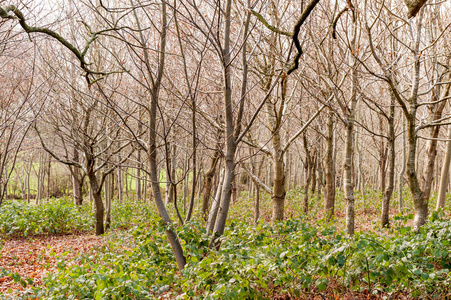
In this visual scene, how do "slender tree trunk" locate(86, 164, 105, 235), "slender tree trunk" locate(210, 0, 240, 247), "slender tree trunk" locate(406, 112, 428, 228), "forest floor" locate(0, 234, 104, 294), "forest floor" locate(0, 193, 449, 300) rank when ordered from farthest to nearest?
"slender tree trunk" locate(86, 164, 105, 235)
"forest floor" locate(0, 234, 104, 294)
"forest floor" locate(0, 193, 449, 300)
"slender tree trunk" locate(406, 112, 428, 228)
"slender tree trunk" locate(210, 0, 240, 247)

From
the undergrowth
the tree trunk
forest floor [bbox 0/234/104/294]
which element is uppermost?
the tree trunk

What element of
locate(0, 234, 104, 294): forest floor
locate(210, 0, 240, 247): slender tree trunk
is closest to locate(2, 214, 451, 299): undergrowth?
locate(210, 0, 240, 247): slender tree trunk

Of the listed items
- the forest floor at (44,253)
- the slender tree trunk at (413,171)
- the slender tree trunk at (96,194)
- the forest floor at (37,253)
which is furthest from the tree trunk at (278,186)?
the slender tree trunk at (96,194)

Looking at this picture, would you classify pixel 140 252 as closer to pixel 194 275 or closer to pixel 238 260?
pixel 194 275

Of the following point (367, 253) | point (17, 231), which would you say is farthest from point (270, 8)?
point (17, 231)

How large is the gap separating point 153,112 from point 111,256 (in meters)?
2.96

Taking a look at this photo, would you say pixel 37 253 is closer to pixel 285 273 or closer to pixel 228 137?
pixel 228 137

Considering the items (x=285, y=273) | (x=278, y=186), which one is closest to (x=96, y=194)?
(x=278, y=186)

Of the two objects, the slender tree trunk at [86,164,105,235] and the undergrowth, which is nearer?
the undergrowth

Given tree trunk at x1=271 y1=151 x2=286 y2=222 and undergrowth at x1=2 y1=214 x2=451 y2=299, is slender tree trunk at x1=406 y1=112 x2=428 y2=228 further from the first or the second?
tree trunk at x1=271 y1=151 x2=286 y2=222

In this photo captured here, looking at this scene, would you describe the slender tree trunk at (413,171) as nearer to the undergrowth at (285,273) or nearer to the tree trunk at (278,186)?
the undergrowth at (285,273)

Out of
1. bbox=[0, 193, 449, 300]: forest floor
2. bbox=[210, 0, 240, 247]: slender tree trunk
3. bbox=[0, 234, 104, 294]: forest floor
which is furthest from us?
bbox=[0, 234, 104, 294]: forest floor

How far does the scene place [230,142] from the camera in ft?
11.9

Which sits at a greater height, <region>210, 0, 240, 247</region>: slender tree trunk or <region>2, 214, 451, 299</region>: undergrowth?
<region>210, 0, 240, 247</region>: slender tree trunk
